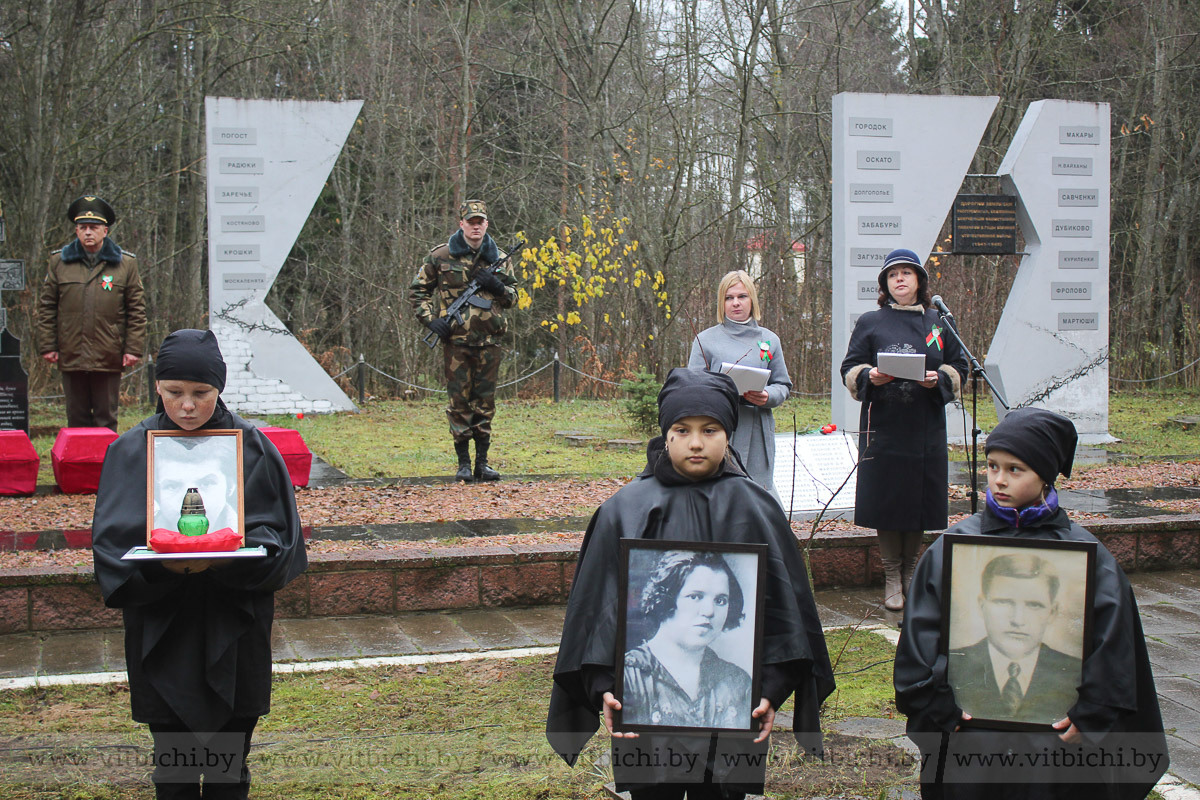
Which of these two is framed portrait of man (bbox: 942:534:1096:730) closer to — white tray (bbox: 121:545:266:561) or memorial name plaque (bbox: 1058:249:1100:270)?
white tray (bbox: 121:545:266:561)

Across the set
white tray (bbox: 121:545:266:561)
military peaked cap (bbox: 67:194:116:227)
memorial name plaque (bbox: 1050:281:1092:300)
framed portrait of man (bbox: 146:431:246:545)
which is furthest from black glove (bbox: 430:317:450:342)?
memorial name plaque (bbox: 1050:281:1092:300)

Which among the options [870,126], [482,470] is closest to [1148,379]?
[870,126]

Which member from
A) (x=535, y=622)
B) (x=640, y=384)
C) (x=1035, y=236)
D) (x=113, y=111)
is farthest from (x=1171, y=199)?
(x=535, y=622)

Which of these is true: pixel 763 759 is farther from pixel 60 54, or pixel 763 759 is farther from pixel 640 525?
pixel 60 54

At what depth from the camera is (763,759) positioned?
288cm

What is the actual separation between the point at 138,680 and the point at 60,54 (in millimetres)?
15485

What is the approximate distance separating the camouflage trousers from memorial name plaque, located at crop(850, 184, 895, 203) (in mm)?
4997

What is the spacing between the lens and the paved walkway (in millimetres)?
4844

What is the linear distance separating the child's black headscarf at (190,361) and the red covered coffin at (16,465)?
622cm

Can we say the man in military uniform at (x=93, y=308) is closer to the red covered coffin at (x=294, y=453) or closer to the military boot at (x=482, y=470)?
the red covered coffin at (x=294, y=453)

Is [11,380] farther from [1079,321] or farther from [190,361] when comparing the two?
[1079,321]

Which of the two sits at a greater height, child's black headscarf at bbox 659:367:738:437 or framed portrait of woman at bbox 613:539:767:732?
child's black headscarf at bbox 659:367:738:437

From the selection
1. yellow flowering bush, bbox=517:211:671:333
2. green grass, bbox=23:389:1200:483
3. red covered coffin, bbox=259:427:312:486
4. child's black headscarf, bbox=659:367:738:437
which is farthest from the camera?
yellow flowering bush, bbox=517:211:671:333

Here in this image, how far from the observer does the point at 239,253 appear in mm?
15008
